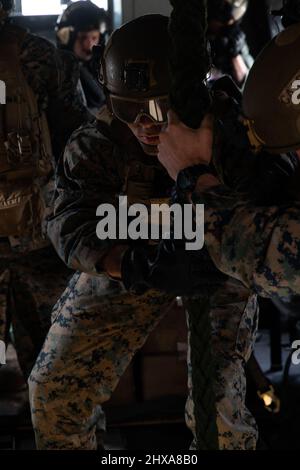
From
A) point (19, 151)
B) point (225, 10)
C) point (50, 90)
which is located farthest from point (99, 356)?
point (225, 10)

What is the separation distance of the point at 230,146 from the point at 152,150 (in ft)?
0.76

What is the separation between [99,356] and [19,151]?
3.06 feet

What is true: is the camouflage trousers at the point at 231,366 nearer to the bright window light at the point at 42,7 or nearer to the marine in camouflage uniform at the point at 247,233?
the marine in camouflage uniform at the point at 247,233

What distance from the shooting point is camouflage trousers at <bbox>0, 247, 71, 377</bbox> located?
3.63 meters

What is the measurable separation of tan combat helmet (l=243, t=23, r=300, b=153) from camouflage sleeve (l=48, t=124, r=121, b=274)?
50 centimetres

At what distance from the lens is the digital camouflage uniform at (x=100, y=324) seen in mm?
2807

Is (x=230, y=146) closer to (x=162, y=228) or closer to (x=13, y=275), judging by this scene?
(x=162, y=228)

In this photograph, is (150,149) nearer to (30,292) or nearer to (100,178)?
(100,178)

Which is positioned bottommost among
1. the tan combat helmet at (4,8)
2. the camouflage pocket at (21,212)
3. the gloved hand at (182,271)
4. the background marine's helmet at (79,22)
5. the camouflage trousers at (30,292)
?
the camouflage trousers at (30,292)

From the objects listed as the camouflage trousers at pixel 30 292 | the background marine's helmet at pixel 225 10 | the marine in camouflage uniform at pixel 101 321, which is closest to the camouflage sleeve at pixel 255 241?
the marine in camouflage uniform at pixel 101 321

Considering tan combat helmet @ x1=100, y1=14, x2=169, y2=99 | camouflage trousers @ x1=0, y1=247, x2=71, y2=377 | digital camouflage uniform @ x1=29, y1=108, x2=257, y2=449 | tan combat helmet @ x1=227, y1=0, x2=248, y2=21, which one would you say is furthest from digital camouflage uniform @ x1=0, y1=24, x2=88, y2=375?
tan combat helmet @ x1=227, y1=0, x2=248, y2=21

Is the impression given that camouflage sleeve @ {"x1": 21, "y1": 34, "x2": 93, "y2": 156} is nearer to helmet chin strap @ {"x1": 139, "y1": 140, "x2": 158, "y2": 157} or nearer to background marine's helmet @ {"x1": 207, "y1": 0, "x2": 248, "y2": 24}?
helmet chin strap @ {"x1": 139, "y1": 140, "x2": 158, "y2": 157}

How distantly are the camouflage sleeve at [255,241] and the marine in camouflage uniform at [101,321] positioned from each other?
75cm
